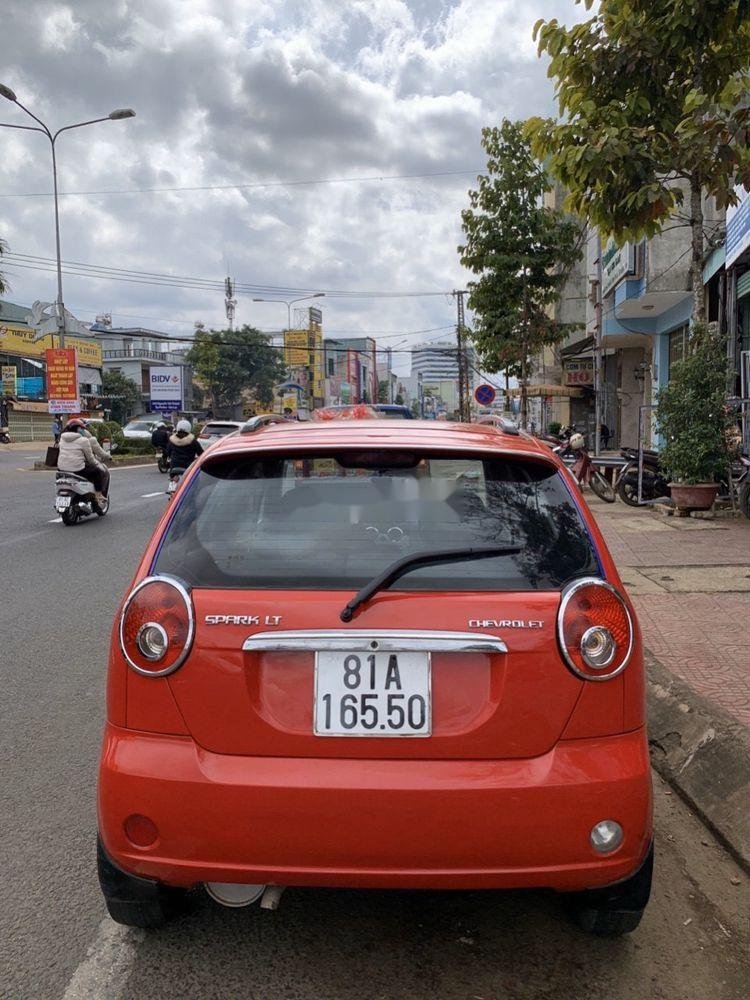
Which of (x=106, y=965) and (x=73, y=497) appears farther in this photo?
(x=73, y=497)

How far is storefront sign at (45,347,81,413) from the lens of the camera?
2848 cm

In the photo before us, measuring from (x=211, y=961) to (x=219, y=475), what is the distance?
1.41 meters

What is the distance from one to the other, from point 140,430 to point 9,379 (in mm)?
15201

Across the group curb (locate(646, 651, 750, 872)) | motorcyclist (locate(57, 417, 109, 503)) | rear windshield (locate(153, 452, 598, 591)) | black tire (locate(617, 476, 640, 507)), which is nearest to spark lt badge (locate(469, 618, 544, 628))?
rear windshield (locate(153, 452, 598, 591))

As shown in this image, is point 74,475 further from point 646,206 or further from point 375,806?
point 375,806

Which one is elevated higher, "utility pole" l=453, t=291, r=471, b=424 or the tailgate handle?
"utility pole" l=453, t=291, r=471, b=424

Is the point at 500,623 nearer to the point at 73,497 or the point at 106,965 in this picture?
the point at 106,965

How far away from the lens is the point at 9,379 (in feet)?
157

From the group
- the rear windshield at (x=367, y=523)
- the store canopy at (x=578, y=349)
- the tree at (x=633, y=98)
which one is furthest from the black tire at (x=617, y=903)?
the store canopy at (x=578, y=349)

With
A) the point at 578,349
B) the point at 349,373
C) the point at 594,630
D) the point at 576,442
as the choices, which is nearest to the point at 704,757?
the point at 594,630

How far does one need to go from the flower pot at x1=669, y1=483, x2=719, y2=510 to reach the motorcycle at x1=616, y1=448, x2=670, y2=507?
196 centimetres

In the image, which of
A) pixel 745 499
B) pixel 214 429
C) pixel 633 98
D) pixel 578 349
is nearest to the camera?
pixel 633 98

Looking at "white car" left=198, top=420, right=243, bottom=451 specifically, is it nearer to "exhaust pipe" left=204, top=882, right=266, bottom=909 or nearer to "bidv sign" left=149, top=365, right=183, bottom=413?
"exhaust pipe" left=204, top=882, right=266, bottom=909

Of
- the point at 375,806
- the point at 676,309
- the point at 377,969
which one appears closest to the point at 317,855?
the point at 375,806
